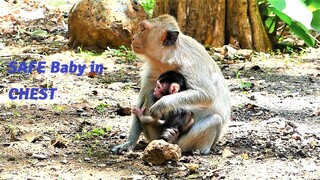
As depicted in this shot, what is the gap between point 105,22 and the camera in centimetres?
937

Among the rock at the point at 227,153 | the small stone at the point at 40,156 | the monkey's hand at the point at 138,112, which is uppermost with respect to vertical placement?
the monkey's hand at the point at 138,112

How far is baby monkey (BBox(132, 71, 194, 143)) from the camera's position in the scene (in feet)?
16.6

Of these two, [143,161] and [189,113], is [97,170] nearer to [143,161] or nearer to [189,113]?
[143,161]

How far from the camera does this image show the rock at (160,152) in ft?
15.7

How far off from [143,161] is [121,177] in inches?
14.3

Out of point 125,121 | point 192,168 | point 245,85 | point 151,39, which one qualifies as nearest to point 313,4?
point 245,85

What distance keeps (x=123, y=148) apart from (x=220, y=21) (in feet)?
15.1

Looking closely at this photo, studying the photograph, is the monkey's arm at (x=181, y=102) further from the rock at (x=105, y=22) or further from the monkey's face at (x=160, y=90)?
the rock at (x=105, y=22)

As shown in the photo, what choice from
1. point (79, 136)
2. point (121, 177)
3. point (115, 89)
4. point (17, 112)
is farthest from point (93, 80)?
point (121, 177)

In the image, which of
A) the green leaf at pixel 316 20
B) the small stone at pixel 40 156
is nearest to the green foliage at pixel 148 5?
the green leaf at pixel 316 20

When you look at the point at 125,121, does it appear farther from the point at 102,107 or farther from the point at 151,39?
the point at 151,39

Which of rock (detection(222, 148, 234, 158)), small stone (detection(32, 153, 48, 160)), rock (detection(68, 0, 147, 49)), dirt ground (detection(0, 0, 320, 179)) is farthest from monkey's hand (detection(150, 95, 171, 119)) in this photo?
rock (detection(68, 0, 147, 49))

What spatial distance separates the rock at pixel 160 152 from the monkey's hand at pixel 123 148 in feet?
1.38

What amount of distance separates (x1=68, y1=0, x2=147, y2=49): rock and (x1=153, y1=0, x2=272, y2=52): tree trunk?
1.72 ft
